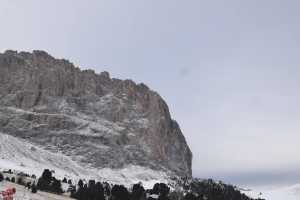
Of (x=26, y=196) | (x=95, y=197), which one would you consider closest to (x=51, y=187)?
(x=95, y=197)

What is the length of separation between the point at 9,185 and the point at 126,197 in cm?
4167

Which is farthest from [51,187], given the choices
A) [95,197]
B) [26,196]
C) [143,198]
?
[26,196]

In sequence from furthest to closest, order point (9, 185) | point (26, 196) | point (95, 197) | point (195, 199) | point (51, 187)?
point (195, 199)
point (51, 187)
point (95, 197)
point (9, 185)
point (26, 196)

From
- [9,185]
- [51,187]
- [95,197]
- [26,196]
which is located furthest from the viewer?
[51,187]

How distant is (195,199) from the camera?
191 m

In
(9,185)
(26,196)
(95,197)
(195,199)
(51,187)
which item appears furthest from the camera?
(195,199)

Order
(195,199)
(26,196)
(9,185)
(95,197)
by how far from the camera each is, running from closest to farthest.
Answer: (26,196) < (9,185) < (95,197) < (195,199)

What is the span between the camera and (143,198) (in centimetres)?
19538

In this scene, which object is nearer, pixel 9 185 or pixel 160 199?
pixel 9 185

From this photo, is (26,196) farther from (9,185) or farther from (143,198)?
(143,198)

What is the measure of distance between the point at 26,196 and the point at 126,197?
53508mm

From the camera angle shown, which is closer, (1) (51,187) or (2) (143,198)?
(1) (51,187)

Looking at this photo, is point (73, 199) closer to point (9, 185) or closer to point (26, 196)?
point (9, 185)

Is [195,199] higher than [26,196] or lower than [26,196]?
higher
